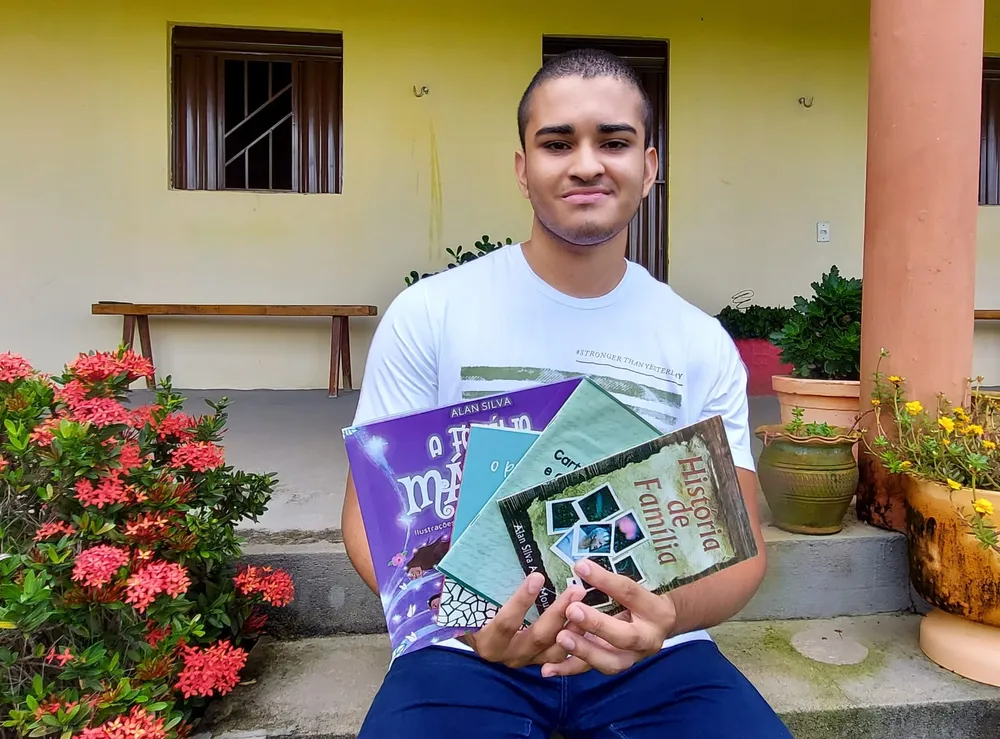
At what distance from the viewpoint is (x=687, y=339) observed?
1.27 metres

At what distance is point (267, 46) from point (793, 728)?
16.2 feet

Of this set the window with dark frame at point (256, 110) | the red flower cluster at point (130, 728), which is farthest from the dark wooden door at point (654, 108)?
the red flower cluster at point (130, 728)

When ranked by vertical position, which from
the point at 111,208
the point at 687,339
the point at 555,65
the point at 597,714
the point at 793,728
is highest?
the point at 111,208

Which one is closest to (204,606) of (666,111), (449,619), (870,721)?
(449,619)

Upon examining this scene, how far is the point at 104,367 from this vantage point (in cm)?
150

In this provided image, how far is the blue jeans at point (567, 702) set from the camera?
3.44 ft

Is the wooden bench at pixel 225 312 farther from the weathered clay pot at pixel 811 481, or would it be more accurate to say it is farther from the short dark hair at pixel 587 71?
the short dark hair at pixel 587 71

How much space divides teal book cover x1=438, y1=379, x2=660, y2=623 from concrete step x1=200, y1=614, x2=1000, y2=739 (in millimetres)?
884

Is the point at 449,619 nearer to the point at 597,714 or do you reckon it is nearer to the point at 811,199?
the point at 597,714

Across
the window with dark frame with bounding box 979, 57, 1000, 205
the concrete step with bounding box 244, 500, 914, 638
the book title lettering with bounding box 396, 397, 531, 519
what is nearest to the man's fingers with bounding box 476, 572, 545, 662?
the book title lettering with bounding box 396, 397, 531, 519

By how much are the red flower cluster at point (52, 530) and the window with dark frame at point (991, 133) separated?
617 cm

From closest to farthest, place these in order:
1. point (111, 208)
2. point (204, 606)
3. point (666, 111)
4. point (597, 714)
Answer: point (597, 714) < point (204, 606) < point (111, 208) < point (666, 111)

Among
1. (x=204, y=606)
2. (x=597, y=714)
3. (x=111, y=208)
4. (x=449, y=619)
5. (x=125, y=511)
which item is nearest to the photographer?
(x=449, y=619)

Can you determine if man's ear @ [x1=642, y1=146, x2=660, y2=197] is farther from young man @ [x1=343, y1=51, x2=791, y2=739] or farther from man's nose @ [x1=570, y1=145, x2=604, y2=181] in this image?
man's nose @ [x1=570, y1=145, x2=604, y2=181]
